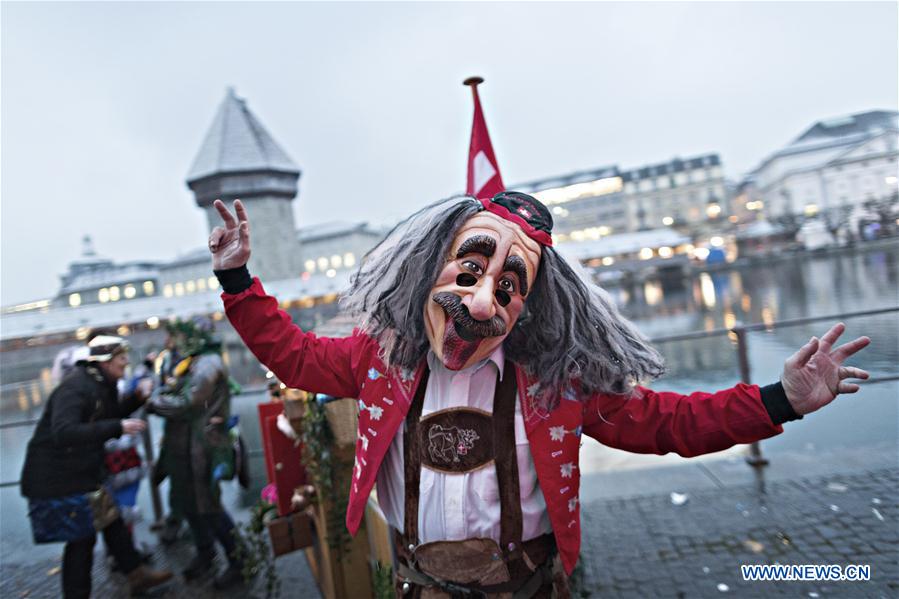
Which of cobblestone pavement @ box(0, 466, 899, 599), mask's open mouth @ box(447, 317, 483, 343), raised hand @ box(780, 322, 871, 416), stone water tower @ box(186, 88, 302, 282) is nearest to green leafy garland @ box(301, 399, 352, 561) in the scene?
cobblestone pavement @ box(0, 466, 899, 599)

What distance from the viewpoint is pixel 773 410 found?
1684mm

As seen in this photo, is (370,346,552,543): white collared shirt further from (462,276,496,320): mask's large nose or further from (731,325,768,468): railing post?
(731,325,768,468): railing post

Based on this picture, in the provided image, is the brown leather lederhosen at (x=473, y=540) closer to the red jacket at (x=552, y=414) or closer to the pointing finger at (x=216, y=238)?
the red jacket at (x=552, y=414)

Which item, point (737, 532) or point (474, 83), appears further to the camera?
point (737, 532)

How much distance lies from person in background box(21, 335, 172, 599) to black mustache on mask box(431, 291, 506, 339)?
99.8 inches

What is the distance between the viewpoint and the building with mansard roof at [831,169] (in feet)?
177

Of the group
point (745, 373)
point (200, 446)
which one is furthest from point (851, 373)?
point (200, 446)

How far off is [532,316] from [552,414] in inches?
14.4

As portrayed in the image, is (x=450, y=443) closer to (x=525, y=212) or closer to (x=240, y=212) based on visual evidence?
(x=525, y=212)

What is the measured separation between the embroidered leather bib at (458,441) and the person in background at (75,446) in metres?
2.34

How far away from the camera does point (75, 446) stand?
3.34 meters

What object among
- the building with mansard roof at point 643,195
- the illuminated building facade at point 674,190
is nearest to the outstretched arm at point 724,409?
the building with mansard roof at point 643,195

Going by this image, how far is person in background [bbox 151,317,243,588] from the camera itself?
3746mm

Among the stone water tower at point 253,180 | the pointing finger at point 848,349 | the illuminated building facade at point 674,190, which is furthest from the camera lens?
the illuminated building facade at point 674,190
